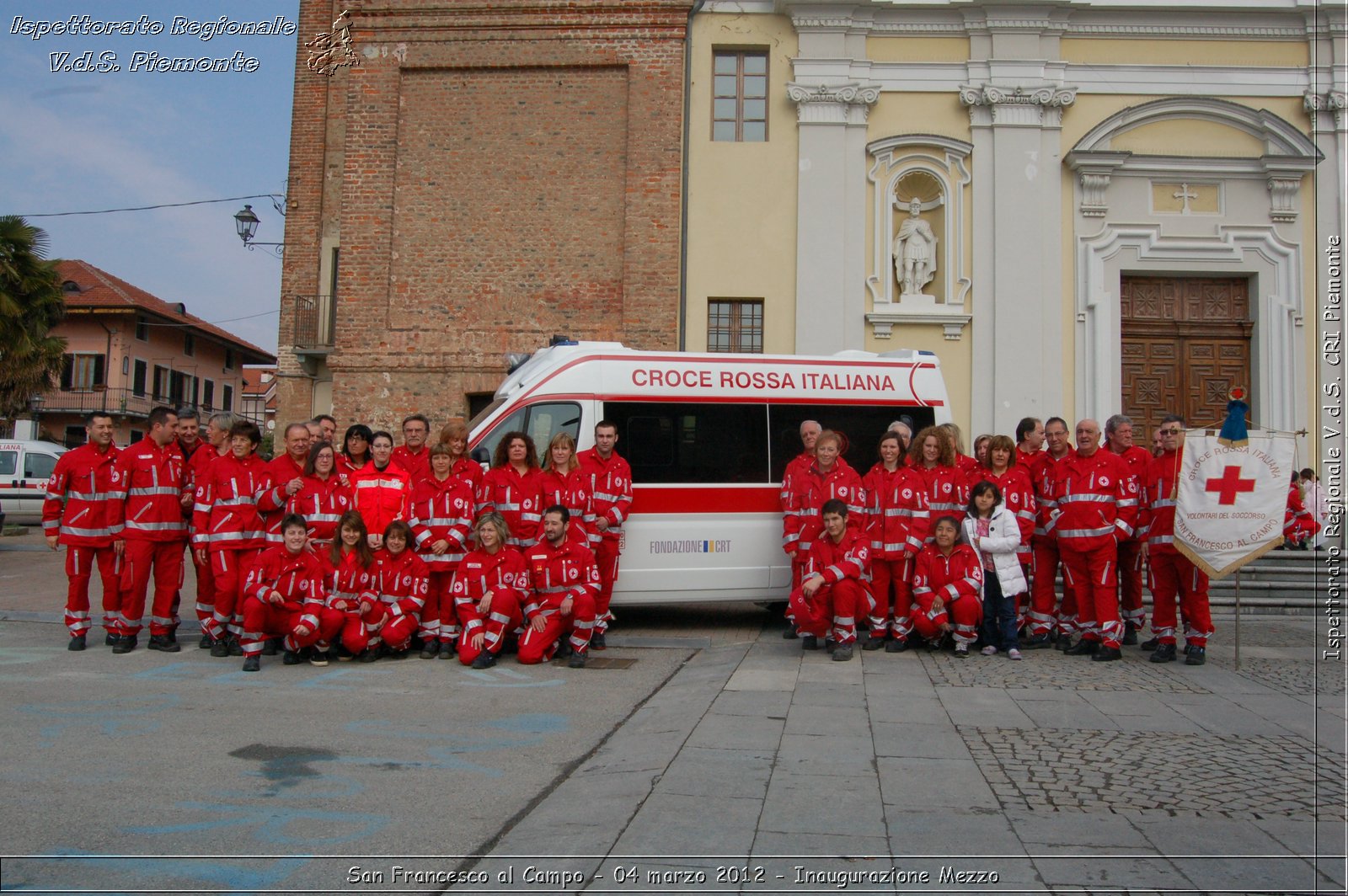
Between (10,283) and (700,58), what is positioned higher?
(700,58)

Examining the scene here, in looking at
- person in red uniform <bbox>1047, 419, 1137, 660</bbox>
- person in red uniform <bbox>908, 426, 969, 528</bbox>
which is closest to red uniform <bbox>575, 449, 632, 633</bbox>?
person in red uniform <bbox>908, 426, 969, 528</bbox>

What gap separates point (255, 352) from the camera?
55.8 m

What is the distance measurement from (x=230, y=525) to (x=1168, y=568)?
307 inches

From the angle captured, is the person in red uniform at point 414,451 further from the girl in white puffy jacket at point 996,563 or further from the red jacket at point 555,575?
the girl in white puffy jacket at point 996,563

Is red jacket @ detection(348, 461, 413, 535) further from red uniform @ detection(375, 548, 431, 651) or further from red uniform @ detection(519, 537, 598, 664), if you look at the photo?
red uniform @ detection(519, 537, 598, 664)

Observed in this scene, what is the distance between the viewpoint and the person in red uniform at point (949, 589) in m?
8.61

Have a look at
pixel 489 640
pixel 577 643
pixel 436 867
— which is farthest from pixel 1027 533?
pixel 436 867

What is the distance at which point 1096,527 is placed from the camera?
862 centimetres

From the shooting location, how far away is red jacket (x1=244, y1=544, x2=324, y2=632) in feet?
27.0

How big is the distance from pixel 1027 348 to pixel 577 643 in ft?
36.0

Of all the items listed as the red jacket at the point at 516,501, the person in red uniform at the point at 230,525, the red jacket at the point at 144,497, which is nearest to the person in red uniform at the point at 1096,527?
the red jacket at the point at 516,501

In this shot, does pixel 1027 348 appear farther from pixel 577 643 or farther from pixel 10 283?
pixel 10 283

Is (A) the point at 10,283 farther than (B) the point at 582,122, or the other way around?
(A) the point at 10,283

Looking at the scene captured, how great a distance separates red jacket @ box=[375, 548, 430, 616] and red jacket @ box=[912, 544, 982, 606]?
163 inches
